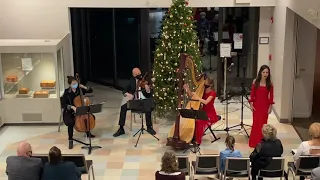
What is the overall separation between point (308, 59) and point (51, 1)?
5766mm

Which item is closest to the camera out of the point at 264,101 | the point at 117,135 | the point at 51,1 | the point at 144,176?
the point at 144,176

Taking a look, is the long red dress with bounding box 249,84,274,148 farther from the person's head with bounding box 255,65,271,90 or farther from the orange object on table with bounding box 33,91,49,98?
the orange object on table with bounding box 33,91,49,98

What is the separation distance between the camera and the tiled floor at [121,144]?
8.56 m

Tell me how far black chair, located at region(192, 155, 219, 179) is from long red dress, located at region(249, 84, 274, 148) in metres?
2.33

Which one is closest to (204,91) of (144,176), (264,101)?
(264,101)

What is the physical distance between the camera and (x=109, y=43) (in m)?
13.3

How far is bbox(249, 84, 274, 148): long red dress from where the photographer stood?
29.7 feet

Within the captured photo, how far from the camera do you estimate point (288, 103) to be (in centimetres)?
1063

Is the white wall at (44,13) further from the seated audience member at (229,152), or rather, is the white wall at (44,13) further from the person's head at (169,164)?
the person's head at (169,164)

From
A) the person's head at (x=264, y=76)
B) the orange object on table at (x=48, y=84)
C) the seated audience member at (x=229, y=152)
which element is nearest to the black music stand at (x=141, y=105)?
the person's head at (x=264, y=76)

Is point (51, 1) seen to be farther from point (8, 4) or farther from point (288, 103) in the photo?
point (288, 103)

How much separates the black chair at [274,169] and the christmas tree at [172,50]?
3598 mm

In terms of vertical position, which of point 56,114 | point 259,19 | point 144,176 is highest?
point 259,19

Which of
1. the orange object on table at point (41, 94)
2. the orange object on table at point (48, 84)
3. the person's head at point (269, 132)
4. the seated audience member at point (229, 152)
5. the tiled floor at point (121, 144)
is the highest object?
the orange object on table at point (48, 84)
